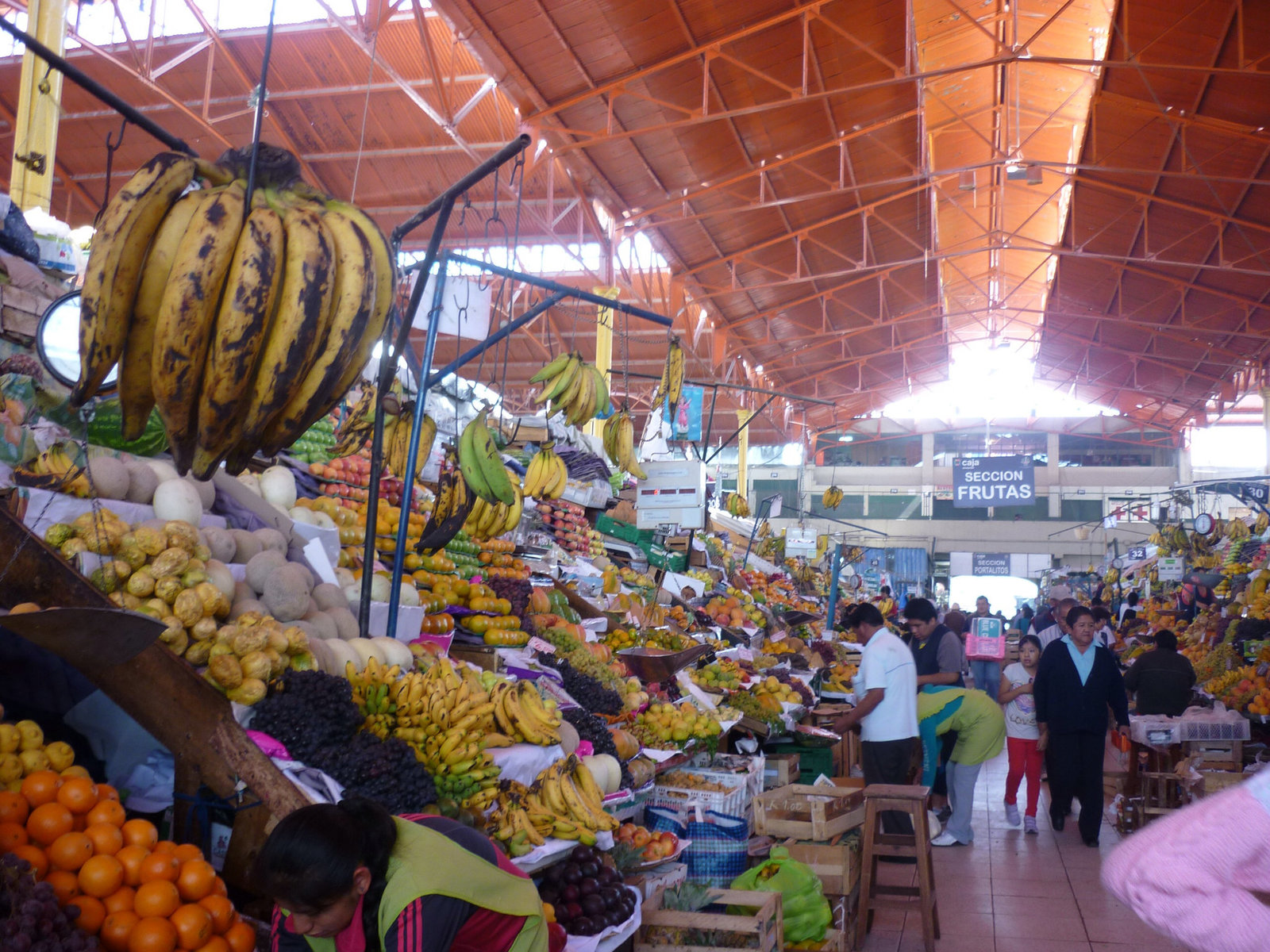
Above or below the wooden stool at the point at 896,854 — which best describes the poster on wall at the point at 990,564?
above

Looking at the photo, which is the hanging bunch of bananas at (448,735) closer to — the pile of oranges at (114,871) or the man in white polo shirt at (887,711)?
the pile of oranges at (114,871)

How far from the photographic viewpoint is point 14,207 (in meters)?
3.75

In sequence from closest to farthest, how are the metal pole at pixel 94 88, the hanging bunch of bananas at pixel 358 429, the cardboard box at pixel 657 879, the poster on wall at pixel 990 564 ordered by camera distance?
1. the metal pole at pixel 94 88
2. the cardboard box at pixel 657 879
3. the hanging bunch of bananas at pixel 358 429
4. the poster on wall at pixel 990 564

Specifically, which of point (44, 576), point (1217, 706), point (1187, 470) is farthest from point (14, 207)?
point (1187, 470)

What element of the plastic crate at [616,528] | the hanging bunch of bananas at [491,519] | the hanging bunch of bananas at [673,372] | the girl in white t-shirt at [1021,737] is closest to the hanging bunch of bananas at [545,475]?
the hanging bunch of bananas at [491,519]

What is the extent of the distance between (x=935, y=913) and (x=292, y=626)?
299cm

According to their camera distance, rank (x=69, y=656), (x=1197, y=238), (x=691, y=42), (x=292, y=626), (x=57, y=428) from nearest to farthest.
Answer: (x=69, y=656) < (x=292, y=626) < (x=57, y=428) < (x=691, y=42) < (x=1197, y=238)

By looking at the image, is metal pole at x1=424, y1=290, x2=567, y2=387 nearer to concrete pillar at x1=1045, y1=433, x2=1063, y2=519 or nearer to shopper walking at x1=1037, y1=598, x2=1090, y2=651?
shopper walking at x1=1037, y1=598, x2=1090, y2=651

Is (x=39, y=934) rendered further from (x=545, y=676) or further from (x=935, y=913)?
(x=935, y=913)


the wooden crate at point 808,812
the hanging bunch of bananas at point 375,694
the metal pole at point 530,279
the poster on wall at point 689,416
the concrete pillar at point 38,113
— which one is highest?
the concrete pillar at point 38,113

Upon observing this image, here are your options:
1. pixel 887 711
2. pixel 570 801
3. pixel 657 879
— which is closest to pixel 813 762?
pixel 887 711

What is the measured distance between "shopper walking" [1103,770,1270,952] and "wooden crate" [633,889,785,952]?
6.57 ft

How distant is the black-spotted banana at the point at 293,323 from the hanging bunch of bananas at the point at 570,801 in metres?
1.88

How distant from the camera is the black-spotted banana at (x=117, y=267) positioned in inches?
50.3
